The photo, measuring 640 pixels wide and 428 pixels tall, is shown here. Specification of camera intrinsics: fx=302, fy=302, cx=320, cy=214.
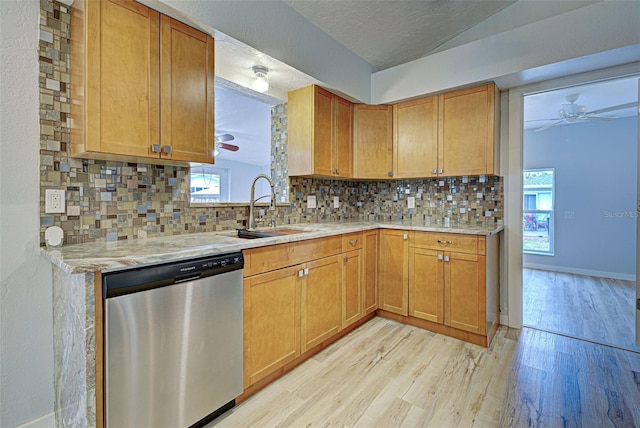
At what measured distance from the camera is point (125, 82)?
151 cm

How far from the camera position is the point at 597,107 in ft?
9.14

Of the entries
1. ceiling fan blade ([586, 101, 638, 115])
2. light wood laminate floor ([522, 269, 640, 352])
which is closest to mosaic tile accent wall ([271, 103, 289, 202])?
light wood laminate floor ([522, 269, 640, 352])

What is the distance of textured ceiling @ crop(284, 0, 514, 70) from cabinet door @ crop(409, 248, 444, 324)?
6.65ft

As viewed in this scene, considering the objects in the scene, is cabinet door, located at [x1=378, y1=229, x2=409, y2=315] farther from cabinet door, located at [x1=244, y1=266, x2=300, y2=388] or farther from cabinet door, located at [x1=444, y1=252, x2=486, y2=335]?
cabinet door, located at [x1=244, y1=266, x2=300, y2=388]

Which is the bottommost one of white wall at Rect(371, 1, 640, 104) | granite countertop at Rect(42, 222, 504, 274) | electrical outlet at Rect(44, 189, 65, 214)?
granite countertop at Rect(42, 222, 504, 274)

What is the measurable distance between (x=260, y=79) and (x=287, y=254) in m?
1.39

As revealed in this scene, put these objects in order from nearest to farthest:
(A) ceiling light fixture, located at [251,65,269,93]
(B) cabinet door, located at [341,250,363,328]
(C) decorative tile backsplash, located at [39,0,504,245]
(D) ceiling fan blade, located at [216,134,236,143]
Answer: (C) decorative tile backsplash, located at [39,0,504,245] → (A) ceiling light fixture, located at [251,65,269,93] → (B) cabinet door, located at [341,250,363,328] → (D) ceiling fan blade, located at [216,134,236,143]

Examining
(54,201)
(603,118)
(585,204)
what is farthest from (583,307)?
(54,201)

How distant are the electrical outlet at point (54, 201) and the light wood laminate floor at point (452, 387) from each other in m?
1.38

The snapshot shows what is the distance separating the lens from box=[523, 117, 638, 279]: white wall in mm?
2576

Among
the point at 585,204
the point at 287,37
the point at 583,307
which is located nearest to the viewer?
the point at 287,37

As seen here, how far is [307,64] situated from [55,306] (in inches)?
90.0

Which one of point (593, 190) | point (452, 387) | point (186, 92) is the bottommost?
point (452, 387)

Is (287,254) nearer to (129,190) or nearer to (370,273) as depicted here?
(129,190)
